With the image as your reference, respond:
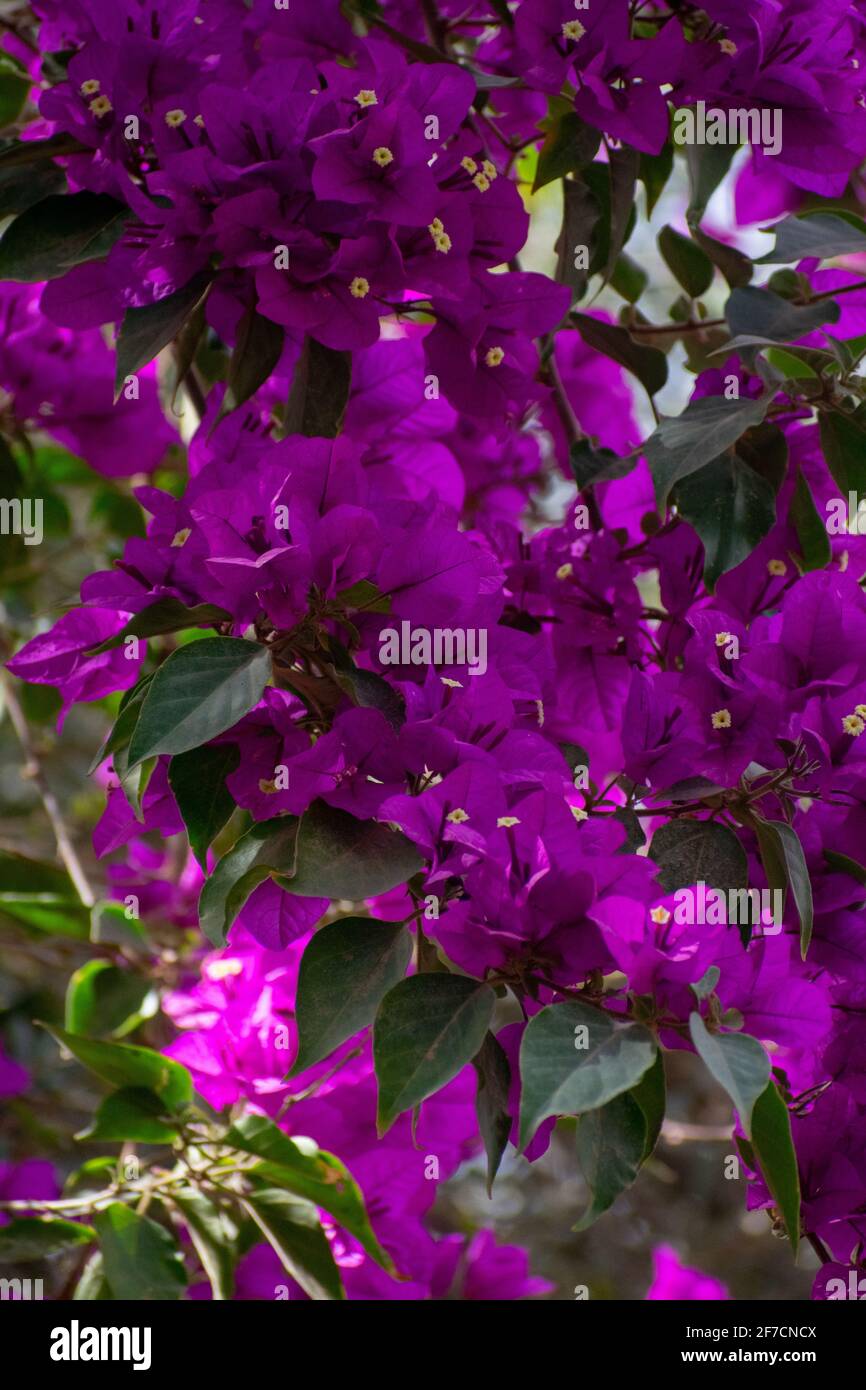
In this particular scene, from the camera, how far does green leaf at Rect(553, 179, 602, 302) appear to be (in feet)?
3.17

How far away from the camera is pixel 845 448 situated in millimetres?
893

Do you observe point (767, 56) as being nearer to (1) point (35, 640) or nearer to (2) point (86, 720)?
(1) point (35, 640)

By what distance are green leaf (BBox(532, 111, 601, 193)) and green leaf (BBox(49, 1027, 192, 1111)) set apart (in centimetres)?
64

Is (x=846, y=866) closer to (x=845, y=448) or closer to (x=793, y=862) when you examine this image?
(x=793, y=862)

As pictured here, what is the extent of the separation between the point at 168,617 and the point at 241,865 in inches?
4.9

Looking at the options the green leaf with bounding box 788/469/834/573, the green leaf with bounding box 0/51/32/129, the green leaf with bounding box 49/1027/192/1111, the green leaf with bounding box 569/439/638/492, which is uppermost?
the green leaf with bounding box 0/51/32/129

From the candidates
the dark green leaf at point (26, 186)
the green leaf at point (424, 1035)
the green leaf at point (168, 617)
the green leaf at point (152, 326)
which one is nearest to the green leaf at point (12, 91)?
the dark green leaf at point (26, 186)

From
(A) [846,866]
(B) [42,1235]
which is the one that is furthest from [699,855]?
(B) [42,1235]

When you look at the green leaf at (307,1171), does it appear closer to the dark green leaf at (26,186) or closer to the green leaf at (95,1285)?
the green leaf at (95,1285)

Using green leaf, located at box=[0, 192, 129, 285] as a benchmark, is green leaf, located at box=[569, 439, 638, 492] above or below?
below

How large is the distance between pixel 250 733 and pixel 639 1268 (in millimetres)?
2286

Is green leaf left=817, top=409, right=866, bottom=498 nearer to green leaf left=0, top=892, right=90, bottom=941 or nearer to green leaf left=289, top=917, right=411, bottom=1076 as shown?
green leaf left=289, top=917, right=411, bottom=1076

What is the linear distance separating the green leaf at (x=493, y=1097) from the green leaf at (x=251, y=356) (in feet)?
1.30

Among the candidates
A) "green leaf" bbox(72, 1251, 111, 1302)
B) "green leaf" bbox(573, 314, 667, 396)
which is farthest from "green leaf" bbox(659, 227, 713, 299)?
"green leaf" bbox(72, 1251, 111, 1302)
